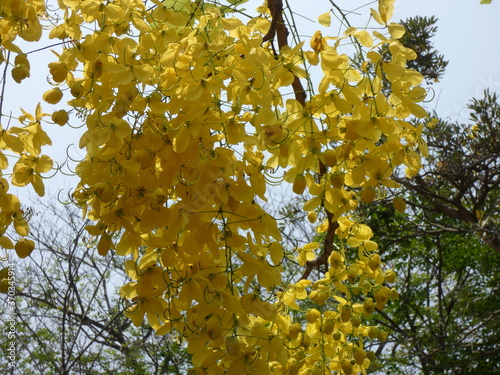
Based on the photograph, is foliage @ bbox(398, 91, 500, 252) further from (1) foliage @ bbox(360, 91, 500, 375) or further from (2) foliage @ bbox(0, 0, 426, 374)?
(2) foliage @ bbox(0, 0, 426, 374)

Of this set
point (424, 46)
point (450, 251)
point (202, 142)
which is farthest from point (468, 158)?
point (202, 142)

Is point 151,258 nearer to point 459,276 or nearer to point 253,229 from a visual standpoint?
point 253,229

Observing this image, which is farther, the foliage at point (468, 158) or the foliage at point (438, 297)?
the foliage at point (438, 297)

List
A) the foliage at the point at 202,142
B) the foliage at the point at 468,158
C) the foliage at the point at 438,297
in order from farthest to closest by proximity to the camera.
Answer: the foliage at the point at 438,297
the foliage at the point at 468,158
the foliage at the point at 202,142

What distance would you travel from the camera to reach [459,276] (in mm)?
5004

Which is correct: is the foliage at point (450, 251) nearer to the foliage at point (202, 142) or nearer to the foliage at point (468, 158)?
the foliage at point (468, 158)

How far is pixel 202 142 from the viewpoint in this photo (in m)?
0.68

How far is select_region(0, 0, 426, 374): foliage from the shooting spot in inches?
26.5

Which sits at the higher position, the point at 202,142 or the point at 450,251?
the point at 450,251

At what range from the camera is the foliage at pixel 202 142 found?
2.20 feet

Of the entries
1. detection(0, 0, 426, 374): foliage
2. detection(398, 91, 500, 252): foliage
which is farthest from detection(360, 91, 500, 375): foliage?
detection(0, 0, 426, 374): foliage

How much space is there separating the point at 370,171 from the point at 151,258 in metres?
0.32

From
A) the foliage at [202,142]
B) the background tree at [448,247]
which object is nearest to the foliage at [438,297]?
the background tree at [448,247]

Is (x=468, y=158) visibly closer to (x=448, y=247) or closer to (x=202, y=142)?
(x=448, y=247)
